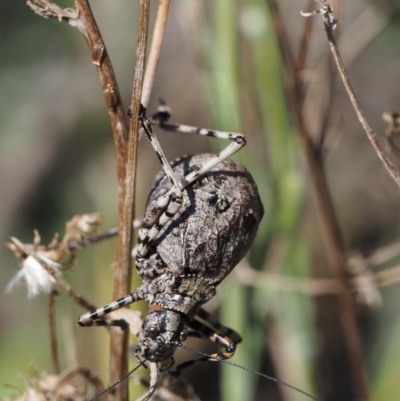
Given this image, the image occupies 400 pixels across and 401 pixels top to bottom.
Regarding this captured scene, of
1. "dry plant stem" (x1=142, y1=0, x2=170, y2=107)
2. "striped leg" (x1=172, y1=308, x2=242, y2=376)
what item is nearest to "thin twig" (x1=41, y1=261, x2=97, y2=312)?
"striped leg" (x1=172, y1=308, x2=242, y2=376)

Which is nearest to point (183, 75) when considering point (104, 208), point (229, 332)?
point (104, 208)

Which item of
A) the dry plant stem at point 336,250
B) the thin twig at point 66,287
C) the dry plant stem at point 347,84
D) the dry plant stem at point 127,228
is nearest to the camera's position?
the dry plant stem at point 127,228

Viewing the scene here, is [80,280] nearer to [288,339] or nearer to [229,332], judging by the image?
[288,339]

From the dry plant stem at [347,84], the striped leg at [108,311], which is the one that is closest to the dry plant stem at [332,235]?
the dry plant stem at [347,84]

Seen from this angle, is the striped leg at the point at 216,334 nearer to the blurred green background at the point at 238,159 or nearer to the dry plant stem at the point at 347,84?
the blurred green background at the point at 238,159

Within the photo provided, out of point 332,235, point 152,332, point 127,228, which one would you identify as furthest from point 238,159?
point 127,228

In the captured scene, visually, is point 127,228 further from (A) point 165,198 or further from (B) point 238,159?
(B) point 238,159
